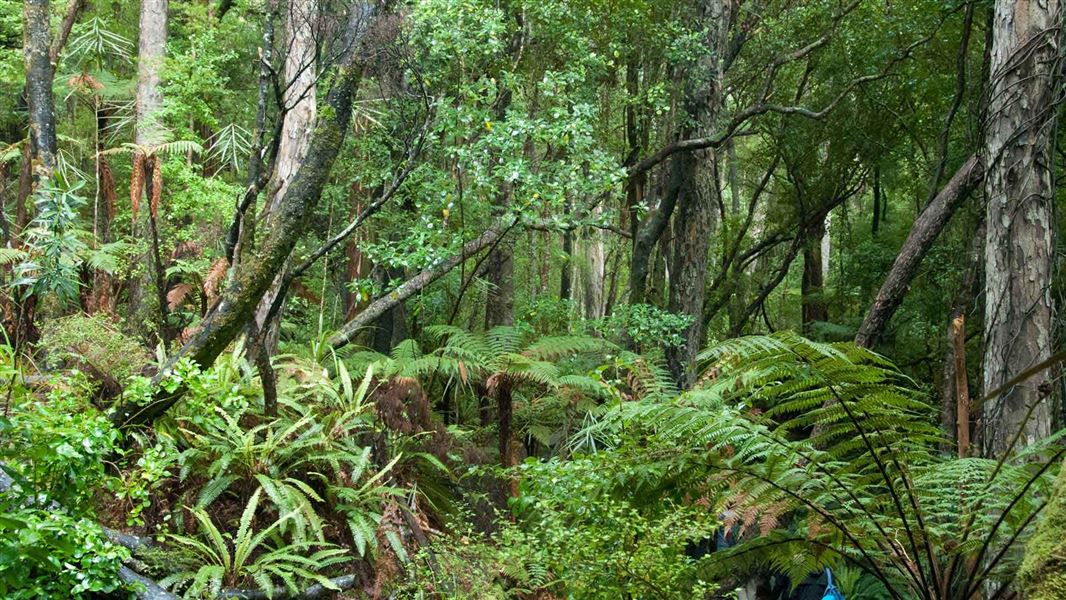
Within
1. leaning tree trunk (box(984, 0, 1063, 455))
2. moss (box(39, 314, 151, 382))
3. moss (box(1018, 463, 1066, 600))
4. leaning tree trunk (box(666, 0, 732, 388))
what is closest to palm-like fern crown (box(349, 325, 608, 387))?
moss (box(39, 314, 151, 382))

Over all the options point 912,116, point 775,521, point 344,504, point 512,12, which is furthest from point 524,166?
point 912,116

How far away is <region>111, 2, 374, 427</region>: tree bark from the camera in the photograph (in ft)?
17.8

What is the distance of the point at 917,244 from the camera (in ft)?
27.8

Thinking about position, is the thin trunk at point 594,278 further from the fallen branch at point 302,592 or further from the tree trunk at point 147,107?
the fallen branch at point 302,592

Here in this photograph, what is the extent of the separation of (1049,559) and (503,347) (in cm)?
683

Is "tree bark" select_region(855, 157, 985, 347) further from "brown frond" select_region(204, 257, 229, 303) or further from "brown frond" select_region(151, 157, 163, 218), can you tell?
"brown frond" select_region(151, 157, 163, 218)

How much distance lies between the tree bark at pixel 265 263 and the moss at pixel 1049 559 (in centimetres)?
456

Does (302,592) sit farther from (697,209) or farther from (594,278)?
(594,278)

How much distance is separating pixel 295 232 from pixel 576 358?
422 cm

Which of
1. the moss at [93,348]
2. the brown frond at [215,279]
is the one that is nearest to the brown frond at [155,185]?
the brown frond at [215,279]

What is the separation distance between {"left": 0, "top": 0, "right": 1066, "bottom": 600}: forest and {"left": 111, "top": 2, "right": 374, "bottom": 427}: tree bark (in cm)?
3

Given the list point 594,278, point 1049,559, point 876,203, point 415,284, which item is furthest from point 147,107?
point 876,203

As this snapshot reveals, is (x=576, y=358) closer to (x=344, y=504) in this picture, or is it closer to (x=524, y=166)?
(x=524, y=166)

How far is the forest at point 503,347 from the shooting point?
3.87 metres
